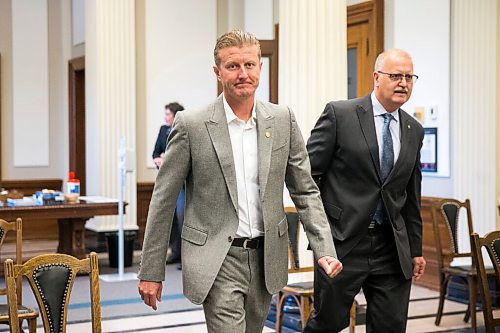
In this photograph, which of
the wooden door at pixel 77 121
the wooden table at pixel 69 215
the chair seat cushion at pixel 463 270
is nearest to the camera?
the chair seat cushion at pixel 463 270

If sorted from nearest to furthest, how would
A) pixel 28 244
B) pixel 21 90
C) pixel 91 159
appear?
pixel 91 159 < pixel 28 244 < pixel 21 90

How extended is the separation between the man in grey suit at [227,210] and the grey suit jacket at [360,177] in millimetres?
790

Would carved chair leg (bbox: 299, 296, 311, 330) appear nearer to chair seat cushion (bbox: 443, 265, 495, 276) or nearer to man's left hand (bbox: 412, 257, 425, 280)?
man's left hand (bbox: 412, 257, 425, 280)

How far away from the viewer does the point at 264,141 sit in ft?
10.5

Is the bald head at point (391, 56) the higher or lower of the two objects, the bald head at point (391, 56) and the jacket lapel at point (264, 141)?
the higher

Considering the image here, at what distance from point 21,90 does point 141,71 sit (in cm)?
256

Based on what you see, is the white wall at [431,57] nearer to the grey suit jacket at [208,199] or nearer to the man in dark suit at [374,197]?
the man in dark suit at [374,197]

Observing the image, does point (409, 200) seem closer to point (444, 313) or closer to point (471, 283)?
point (471, 283)

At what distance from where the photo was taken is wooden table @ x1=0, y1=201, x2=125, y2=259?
8.34 meters

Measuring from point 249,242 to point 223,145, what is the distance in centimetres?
36

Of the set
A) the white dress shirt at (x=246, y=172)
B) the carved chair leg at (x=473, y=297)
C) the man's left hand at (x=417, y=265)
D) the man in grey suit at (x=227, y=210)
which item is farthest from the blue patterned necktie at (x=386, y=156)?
the carved chair leg at (x=473, y=297)

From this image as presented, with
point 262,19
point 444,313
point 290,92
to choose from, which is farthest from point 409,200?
point 262,19

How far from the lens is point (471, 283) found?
6.37 meters

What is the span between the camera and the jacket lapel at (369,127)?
405cm
